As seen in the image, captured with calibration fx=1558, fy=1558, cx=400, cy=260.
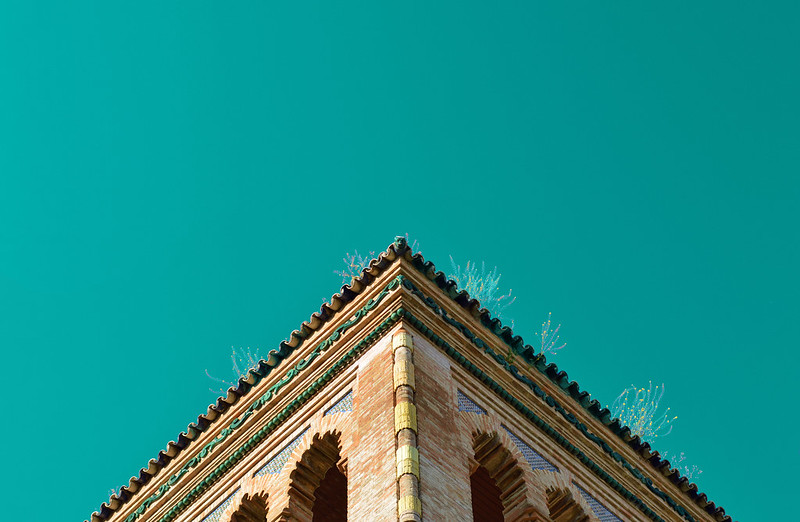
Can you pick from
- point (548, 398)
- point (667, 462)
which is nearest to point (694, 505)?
point (667, 462)

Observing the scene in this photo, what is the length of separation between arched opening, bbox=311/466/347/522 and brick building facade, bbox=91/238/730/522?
0.01 metres

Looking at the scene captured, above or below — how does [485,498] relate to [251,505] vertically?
above

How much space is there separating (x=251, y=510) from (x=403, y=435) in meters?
2.33

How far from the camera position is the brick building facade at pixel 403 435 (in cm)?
1285

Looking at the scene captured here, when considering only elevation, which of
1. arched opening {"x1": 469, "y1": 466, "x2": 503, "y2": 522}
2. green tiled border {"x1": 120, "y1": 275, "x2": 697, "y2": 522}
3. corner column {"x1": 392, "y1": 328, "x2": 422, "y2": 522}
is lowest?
corner column {"x1": 392, "y1": 328, "x2": 422, "y2": 522}

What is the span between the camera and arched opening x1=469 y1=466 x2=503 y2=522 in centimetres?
1505

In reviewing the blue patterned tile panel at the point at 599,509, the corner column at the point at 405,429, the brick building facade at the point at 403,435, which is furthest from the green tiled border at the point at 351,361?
the corner column at the point at 405,429

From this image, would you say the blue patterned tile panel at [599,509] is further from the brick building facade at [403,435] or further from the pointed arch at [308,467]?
the pointed arch at [308,467]

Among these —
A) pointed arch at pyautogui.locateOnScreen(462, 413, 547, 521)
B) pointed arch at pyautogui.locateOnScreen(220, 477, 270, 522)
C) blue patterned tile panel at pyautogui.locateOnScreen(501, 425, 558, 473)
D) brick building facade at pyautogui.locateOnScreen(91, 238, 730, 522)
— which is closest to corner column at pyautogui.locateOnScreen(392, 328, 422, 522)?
brick building facade at pyautogui.locateOnScreen(91, 238, 730, 522)

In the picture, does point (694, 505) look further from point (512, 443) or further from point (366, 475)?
point (366, 475)

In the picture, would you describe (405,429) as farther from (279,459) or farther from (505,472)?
(279,459)

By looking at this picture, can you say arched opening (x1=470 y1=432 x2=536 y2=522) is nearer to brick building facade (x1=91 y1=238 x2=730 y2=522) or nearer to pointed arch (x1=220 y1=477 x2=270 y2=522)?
brick building facade (x1=91 y1=238 x2=730 y2=522)

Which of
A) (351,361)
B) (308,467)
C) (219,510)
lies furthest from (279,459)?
(351,361)

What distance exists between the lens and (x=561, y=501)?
555 inches
